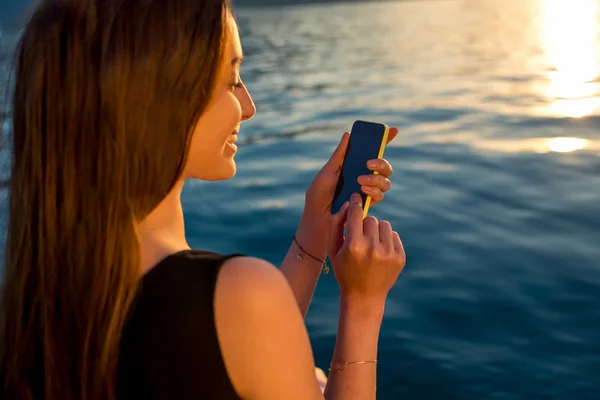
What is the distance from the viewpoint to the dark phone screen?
2.40 m

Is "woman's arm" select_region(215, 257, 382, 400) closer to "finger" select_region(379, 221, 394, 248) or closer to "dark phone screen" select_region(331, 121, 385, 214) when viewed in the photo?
"finger" select_region(379, 221, 394, 248)

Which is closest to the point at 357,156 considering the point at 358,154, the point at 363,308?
the point at 358,154

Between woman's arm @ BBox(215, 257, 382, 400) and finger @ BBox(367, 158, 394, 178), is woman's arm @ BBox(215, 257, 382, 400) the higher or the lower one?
the lower one

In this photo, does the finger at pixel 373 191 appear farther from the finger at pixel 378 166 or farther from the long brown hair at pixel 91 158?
the long brown hair at pixel 91 158

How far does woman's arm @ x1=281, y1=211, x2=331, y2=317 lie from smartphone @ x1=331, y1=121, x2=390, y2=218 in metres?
0.15

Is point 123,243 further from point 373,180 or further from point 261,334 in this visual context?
point 373,180

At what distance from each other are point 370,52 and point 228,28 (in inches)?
822

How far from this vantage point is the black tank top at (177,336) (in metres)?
1.45

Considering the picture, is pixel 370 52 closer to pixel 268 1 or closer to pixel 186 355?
pixel 186 355

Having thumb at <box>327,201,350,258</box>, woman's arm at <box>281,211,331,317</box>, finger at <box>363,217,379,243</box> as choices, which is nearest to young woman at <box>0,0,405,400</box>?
finger at <box>363,217,379,243</box>

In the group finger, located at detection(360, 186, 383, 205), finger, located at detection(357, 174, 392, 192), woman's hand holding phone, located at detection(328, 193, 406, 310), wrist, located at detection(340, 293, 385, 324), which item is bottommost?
wrist, located at detection(340, 293, 385, 324)

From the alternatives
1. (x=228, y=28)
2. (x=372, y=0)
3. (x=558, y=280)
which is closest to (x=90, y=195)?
(x=228, y=28)

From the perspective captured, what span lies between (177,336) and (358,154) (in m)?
1.17

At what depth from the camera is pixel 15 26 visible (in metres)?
1.83
